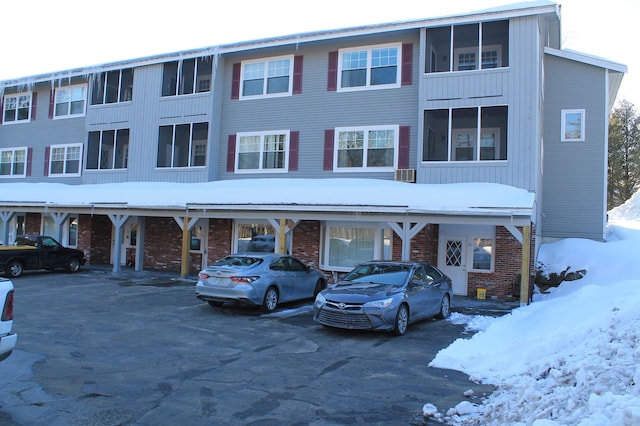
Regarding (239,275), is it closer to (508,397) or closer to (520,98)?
(508,397)

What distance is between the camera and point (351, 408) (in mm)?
5555

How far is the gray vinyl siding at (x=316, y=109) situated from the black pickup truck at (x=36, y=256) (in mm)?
6472

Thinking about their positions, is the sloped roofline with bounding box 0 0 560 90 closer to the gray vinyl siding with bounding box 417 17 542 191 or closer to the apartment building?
the apartment building

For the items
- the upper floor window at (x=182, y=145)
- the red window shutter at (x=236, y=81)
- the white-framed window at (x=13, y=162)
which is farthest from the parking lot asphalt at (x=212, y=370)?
the white-framed window at (x=13, y=162)

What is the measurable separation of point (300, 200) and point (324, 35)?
6.63m

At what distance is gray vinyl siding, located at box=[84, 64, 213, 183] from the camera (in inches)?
822

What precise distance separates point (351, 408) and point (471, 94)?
1312 cm

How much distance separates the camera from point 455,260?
16375mm

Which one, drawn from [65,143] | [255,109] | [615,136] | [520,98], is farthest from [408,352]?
[615,136]

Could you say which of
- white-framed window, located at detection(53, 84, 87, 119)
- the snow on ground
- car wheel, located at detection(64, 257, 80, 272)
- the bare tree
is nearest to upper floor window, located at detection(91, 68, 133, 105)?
white-framed window, located at detection(53, 84, 87, 119)

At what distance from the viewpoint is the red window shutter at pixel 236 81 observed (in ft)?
67.3

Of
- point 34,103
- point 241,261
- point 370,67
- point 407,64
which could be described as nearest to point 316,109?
point 370,67

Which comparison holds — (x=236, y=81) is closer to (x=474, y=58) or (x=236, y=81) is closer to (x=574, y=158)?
(x=474, y=58)

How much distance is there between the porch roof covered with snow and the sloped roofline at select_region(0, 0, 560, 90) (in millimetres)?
5224
